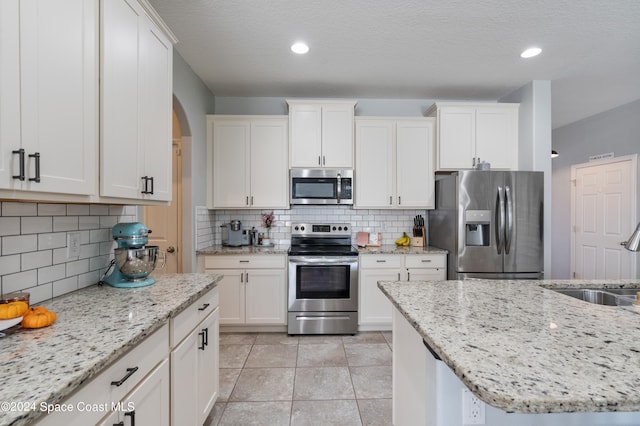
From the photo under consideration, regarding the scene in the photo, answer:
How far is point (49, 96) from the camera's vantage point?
103cm

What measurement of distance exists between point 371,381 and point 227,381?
1.14 meters

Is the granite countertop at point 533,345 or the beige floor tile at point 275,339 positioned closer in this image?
the granite countertop at point 533,345

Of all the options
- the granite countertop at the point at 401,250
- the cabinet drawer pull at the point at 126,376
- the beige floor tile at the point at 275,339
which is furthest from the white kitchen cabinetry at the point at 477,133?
the cabinet drawer pull at the point at 126,376

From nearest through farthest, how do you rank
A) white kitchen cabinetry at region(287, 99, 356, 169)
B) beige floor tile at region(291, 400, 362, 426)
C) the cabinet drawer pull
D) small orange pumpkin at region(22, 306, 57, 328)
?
the cabinet drawer pull, small orange pumpkin at region(22, 306, 57, 328), beige floor tile at region(291, 400, 362, 426), white kitchen cabinetry at region(287, 99, 356, 169)

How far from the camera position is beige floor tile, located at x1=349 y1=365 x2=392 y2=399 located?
7.13 ft

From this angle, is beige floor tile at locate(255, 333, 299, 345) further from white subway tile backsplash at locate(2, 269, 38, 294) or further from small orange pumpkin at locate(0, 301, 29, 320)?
small orange pumpkin at locate(0, 301, 29, 320)

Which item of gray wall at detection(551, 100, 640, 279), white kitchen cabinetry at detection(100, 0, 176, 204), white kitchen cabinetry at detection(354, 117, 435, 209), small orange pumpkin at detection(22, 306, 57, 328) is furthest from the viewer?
gray wall at detection(551, 100, 640, 279)

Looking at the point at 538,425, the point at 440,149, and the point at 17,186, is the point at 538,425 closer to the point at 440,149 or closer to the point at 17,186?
the point at 17,186

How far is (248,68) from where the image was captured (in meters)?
2.97

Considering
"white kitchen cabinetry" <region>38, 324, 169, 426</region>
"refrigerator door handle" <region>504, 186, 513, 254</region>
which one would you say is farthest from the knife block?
"white kitchen cabinetry" <region>38, 324, 169, 426</region>

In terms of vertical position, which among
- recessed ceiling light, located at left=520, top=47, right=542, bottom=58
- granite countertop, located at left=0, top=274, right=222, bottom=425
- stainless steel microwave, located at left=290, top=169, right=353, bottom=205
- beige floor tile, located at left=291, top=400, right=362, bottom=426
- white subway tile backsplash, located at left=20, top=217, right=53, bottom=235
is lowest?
beige floor tile, located at left=291, top=400, right=362, bottom=426

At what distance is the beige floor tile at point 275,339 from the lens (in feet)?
9.87

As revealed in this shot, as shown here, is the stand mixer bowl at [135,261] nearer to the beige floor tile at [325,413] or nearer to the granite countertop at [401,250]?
the beige floor tile at [325,413]

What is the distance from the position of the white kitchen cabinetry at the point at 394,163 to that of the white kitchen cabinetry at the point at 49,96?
2655 mm
